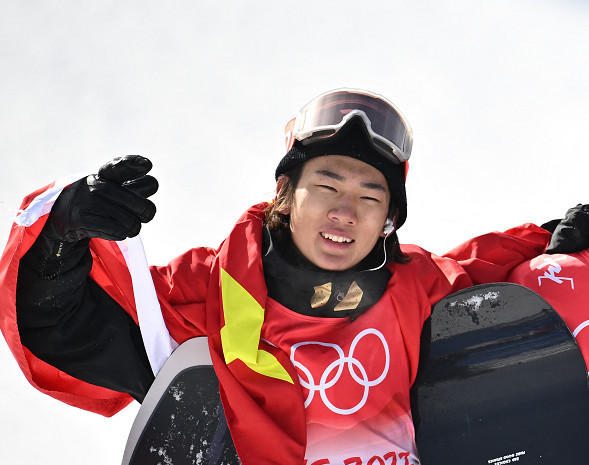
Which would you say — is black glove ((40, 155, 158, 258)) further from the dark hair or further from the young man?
the dark hair

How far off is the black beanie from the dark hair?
0.10ft

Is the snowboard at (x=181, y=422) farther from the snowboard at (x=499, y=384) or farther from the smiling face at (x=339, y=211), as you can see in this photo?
the snowboard at (x=499, y=384)

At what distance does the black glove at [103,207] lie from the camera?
5.10 feet

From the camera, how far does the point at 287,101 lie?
12.9 feet

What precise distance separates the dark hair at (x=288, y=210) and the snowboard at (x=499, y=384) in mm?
204

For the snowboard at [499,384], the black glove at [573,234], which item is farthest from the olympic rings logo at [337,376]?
the black glove at [573,234]

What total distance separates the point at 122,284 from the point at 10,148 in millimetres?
1917

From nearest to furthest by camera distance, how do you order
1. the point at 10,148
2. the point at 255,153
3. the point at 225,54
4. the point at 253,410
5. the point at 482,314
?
the point at 253,410 → the point at 482,314 → the point at 10,148 → the point at 255,153 → the point at 225,54

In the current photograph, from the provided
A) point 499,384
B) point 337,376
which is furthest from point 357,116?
point 499,384

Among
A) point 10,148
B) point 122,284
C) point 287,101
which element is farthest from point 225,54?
point 122,284

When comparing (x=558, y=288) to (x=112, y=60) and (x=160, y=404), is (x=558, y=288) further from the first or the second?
(x=112, y=60)

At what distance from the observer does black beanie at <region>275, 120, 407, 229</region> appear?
1.89 metres

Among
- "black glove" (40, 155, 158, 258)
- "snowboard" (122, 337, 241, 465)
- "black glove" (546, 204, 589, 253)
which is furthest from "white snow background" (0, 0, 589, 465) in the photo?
"black glove" (40, 155, 158, 258)

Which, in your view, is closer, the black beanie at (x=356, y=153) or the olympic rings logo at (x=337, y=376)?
the olympic rings logo at (x=337, y=376)
